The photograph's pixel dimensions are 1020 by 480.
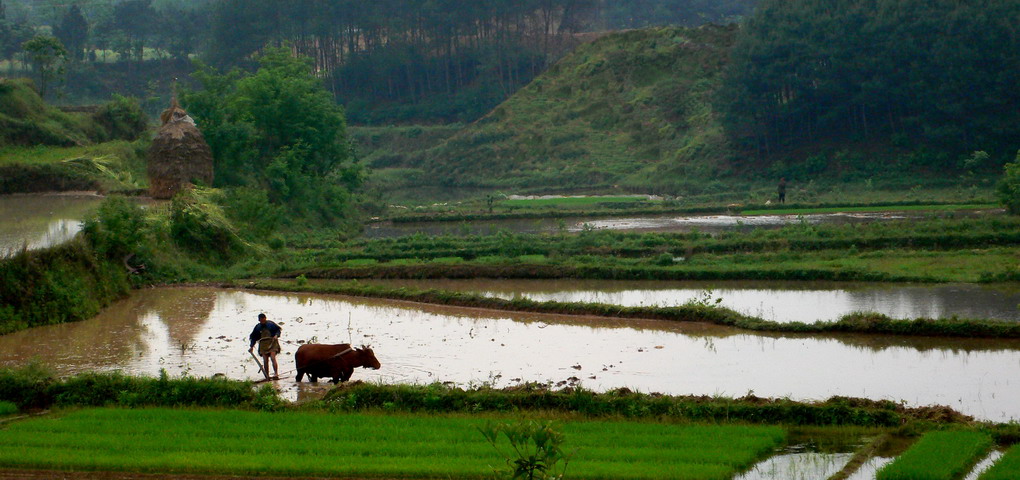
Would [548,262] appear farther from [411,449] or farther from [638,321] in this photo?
[411,449]

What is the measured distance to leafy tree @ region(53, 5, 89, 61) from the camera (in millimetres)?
76250

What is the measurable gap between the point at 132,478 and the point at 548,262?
48.2 ft

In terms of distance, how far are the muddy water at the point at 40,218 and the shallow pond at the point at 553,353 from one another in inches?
89.9

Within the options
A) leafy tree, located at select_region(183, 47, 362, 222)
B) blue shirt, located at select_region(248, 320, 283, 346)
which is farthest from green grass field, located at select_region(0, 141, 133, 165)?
blue shirt, located at select_region(248, 320, 283, 346)

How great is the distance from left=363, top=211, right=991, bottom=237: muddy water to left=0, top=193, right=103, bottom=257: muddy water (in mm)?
9900

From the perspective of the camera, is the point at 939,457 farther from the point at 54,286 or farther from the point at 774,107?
the point at 774,107

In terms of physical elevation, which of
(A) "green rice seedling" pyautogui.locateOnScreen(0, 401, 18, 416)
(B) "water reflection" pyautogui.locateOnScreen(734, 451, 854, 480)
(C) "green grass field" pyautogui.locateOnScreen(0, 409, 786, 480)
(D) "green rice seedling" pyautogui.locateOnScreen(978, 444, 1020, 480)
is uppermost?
(A) "green rice seedling" pyautogui.locateOnScreen(0, 401, 18, 416)

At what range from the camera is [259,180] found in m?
35.8

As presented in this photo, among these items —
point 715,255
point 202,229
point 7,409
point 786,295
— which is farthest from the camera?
point 202,229

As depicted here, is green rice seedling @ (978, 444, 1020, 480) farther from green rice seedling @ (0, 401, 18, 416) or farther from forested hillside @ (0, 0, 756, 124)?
forested hillside @ (0, 0, 756, 124)

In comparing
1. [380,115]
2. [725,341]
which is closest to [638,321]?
[725,341]

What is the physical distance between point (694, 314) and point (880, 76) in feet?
93.9

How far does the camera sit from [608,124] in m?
56.1

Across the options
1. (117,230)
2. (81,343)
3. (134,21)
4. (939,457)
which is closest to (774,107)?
(117,230)
